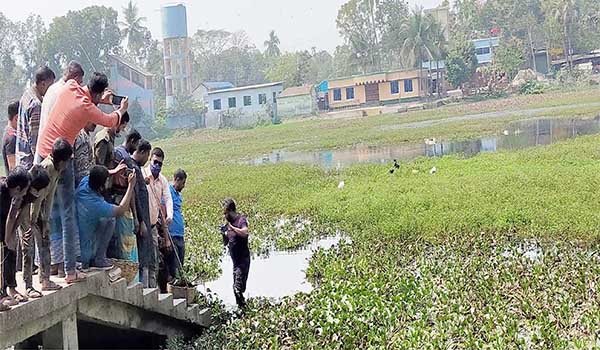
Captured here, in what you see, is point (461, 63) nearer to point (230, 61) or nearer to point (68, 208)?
point (230, 61)

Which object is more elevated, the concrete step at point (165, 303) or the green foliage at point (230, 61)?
the green foliage at point (230, 61)

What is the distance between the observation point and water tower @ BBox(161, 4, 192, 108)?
7138cm

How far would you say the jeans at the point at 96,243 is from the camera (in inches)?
241

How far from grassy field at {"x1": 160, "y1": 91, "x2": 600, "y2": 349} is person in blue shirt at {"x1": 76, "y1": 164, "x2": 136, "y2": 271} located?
5.65ft

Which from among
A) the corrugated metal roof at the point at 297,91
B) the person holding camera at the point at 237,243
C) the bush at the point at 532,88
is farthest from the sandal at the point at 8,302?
the corrugated metal roof at the point at 297,91

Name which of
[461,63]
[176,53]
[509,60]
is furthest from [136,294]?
[176,53]

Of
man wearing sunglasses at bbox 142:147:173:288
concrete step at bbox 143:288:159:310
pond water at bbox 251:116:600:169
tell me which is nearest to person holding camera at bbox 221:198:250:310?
man wearing sunglasses at bbox 142:147:173:288

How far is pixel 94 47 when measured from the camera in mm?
62875

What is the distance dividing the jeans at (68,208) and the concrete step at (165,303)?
1.34 metres

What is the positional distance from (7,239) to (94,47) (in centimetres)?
6060

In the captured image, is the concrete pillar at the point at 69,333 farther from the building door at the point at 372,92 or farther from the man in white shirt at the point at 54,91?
the building door at the point at 372,92

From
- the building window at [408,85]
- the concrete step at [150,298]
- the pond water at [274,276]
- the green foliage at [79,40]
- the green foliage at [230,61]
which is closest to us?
the concrete step at [150,298]

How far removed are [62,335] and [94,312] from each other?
43 cm

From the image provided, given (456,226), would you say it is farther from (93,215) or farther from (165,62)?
(165,62)
